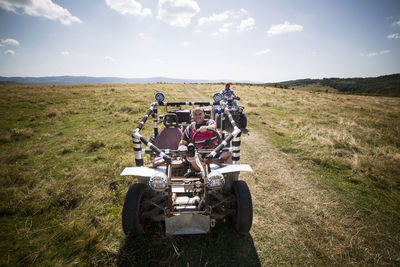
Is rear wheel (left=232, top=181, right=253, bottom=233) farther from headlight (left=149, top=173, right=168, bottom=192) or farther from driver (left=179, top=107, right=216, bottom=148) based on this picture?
driver (left=179, top=107, right=216, bottom=148)

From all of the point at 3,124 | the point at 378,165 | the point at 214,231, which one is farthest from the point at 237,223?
the point at 3,124

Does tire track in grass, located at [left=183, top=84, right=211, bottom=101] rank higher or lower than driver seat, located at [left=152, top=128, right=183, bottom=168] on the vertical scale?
higher

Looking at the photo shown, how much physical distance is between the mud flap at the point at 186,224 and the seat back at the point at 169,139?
2502 mm

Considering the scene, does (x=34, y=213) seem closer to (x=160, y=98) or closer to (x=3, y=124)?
(x=160, y=98)

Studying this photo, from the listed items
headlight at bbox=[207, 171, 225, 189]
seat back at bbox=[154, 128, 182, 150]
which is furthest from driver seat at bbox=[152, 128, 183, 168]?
headlight at bbox=[207, 171, 225, 189]

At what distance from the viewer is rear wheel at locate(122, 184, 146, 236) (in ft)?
9.00

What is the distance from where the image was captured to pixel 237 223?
2.92 metres

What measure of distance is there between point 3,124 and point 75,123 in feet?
12.1

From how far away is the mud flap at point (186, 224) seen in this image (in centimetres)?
257

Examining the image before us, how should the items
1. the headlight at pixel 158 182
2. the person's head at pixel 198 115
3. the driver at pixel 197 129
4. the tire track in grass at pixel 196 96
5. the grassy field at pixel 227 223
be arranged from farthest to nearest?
the tire track in grass at pixel 196 96
the person's head at pixel 198 115
the driver at pixel 197 129
the grassy field at pixel 227 223
the headlight at pixel 158 182

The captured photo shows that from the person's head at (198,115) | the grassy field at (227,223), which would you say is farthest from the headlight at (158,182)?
the person's head at (198,115)

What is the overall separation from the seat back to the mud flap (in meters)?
2.50

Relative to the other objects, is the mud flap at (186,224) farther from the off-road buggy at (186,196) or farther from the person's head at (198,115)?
the person's head at (198,115)

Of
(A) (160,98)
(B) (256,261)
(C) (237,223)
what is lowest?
(B) (256,261)
